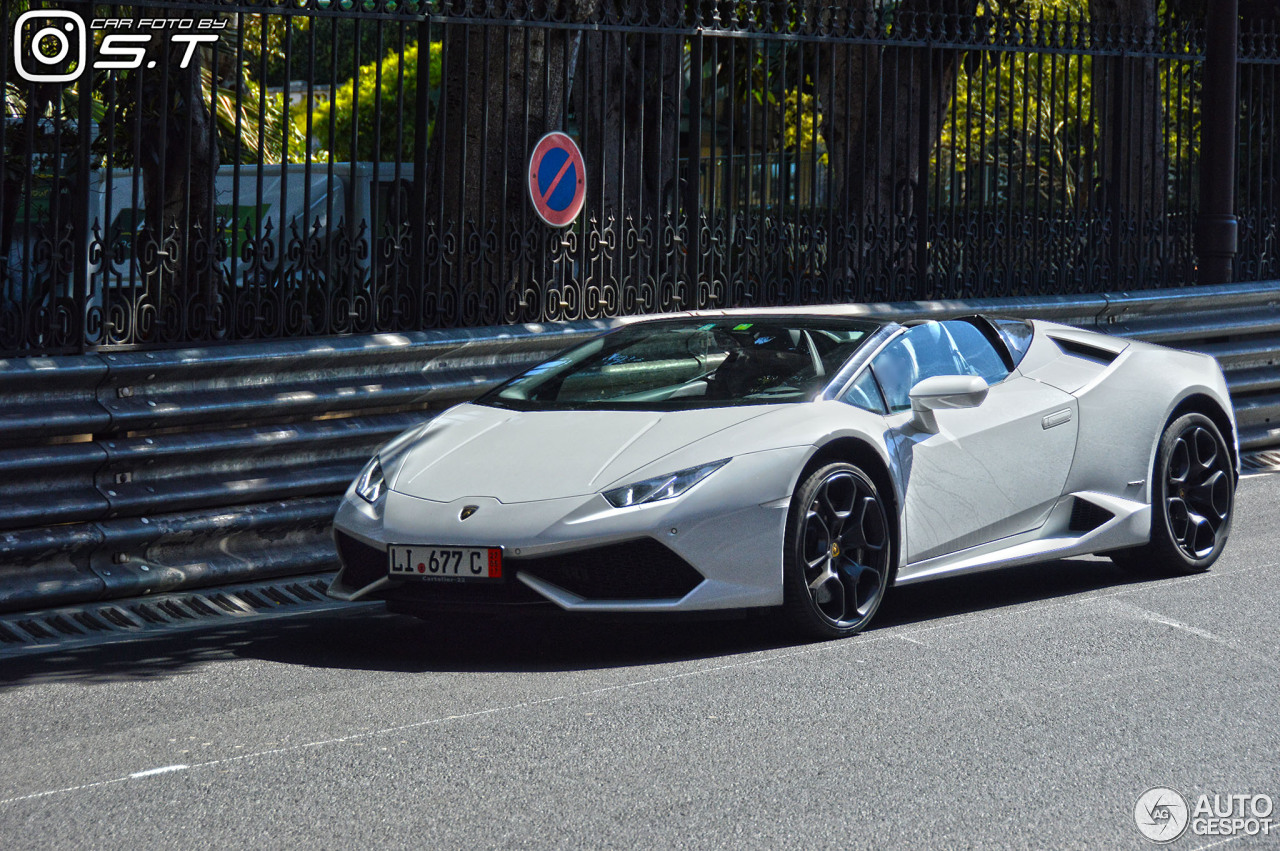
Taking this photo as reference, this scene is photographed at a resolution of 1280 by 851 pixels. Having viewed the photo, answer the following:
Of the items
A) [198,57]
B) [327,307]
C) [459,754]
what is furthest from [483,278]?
[459,754]

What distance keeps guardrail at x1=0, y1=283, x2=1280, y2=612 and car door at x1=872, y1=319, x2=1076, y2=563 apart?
8.35ft

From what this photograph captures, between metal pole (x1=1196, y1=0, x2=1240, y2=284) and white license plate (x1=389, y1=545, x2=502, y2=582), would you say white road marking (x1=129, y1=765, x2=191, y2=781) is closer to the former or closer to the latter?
white license plate (x1=389, y1=545, x2=502, y2=582)

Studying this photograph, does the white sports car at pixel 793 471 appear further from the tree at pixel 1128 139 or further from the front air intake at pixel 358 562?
the tree at pixel 1128 139

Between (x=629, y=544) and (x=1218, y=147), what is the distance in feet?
28.9

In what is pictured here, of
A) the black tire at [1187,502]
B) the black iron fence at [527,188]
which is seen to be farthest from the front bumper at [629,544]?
the black tire at [1187,502]

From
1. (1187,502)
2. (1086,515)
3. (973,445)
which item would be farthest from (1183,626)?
(1187,502)

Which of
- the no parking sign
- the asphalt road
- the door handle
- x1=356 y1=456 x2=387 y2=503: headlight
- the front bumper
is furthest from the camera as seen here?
the no parking sign

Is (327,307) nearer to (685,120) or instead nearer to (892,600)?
(892,600)

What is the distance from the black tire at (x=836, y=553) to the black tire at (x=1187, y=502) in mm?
1743

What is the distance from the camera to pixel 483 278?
919 centimetres

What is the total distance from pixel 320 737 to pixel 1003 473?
323 cm

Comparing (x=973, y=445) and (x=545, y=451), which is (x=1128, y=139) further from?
(x=545, y=451)

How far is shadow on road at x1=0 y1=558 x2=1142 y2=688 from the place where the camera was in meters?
6.09

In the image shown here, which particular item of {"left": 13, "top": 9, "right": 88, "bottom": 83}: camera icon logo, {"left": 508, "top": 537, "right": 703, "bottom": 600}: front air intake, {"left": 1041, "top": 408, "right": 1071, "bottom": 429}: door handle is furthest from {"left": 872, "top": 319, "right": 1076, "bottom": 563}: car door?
{"left": 13, "top": 9, "right": 88, "bottom": 83}: camera icon logo
